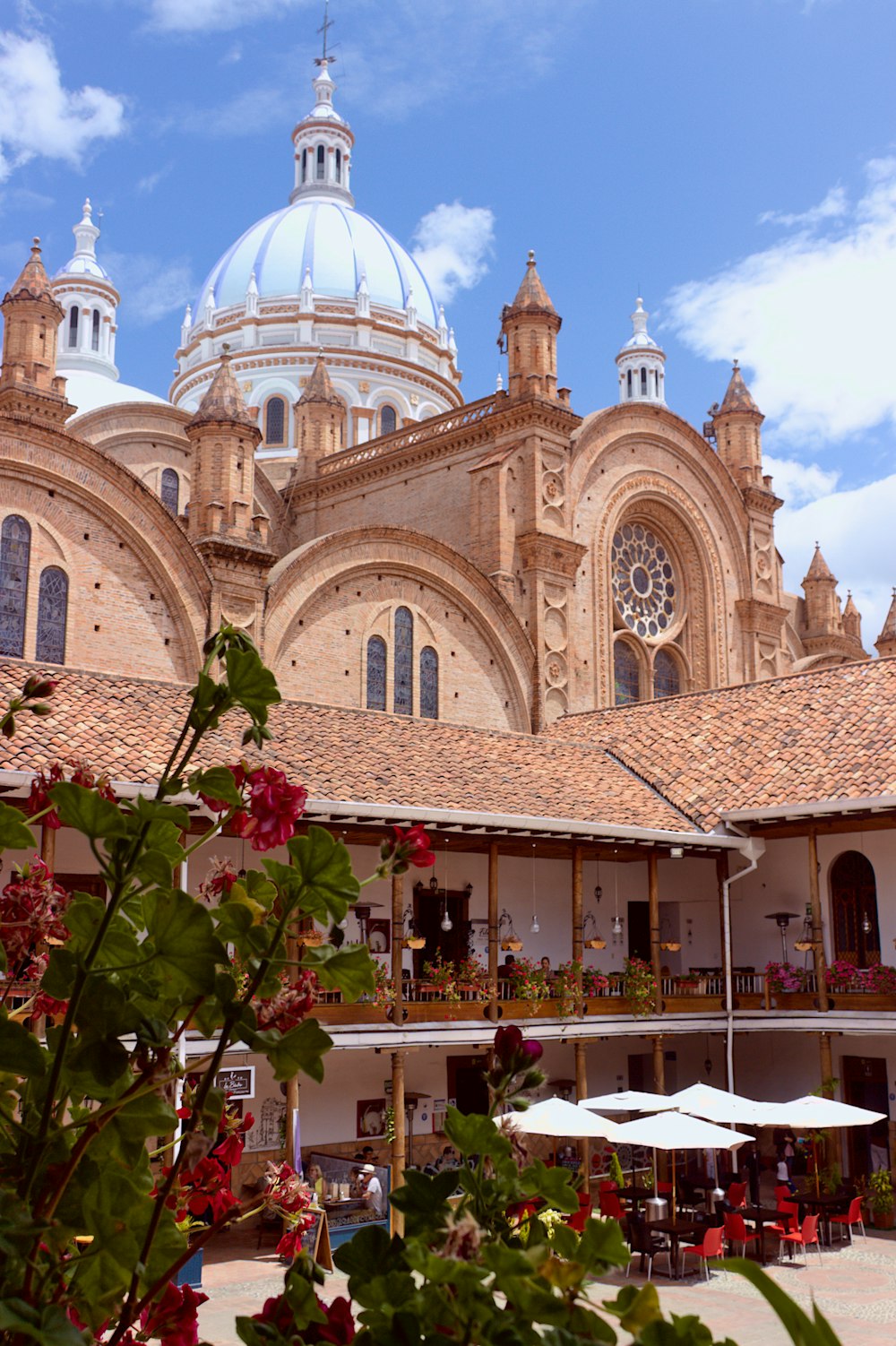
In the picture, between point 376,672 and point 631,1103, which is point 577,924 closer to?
point 631,1103

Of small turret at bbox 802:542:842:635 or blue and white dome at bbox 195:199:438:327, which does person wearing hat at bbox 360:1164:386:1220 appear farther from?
blue and white dome at bbox 195:199:438:327

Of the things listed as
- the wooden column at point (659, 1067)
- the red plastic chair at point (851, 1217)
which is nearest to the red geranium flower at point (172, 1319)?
the red plastic chair at point (851, 1217)

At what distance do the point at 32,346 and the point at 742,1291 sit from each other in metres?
20.8

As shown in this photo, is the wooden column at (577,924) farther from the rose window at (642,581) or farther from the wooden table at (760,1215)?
the rose window at (642,581)

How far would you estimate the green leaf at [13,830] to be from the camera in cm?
263

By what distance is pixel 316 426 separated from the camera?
40.3 meters

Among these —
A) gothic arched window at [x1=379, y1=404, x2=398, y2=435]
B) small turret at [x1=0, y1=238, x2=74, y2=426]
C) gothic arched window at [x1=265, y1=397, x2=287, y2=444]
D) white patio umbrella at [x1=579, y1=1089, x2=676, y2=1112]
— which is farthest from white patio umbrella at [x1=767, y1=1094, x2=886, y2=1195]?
gothic arched window at [x1=379, y1=404, x2=398, y2=435]

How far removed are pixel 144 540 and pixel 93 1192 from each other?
81.0 ft

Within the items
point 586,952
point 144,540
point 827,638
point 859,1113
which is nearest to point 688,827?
point 586,952

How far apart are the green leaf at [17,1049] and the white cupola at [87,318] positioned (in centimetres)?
4914

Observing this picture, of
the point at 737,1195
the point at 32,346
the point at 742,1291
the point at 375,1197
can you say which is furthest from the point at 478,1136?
the point at 32,346

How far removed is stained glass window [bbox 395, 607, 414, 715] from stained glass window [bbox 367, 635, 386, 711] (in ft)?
1.21

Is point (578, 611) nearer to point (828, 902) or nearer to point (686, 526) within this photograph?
point (686, 526)

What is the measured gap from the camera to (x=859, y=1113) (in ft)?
59.2
